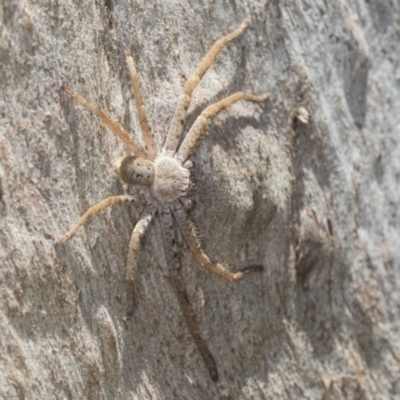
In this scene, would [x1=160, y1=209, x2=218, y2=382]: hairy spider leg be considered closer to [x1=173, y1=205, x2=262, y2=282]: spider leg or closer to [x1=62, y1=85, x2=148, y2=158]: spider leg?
[x1=173, y1=205, x2=262, y2=282]: spider leg

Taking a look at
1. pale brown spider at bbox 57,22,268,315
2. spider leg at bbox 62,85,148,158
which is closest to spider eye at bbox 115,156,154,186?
pale brown spider at bbox 57,22,268,315

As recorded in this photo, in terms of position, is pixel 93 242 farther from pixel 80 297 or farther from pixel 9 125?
pixel 9 125

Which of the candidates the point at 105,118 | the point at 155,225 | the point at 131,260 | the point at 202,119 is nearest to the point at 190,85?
the point at 202,119

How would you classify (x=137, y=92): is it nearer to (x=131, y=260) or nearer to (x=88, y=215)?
(x=88, y=215)

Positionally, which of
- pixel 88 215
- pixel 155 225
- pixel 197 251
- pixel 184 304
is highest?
pixel 88 215

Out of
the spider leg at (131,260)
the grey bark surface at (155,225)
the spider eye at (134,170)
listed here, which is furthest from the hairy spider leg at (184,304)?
the spider eye at (134,170)

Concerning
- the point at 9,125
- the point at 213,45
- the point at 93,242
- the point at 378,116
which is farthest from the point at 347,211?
the point at 9,125

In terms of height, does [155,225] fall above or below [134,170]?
below
